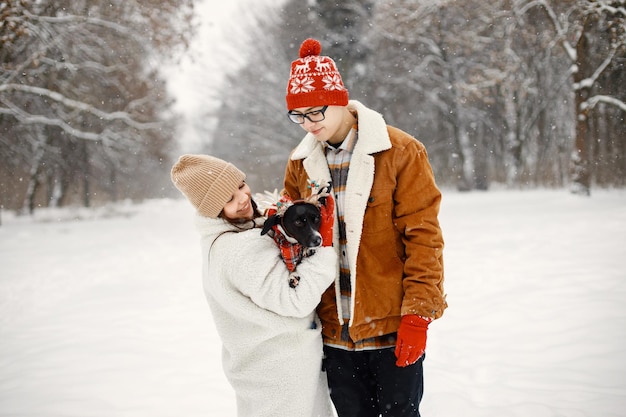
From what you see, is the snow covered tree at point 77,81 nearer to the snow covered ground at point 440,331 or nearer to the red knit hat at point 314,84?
the snow covered ground at point 440,331

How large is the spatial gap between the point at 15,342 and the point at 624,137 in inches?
549

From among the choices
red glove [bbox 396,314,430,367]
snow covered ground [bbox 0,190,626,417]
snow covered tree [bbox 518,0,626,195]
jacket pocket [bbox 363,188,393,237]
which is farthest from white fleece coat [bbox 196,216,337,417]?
snow covered tree [bbox 518,0,626,195]

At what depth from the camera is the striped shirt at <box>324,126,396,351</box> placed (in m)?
1.95

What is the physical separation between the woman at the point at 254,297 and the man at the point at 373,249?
0.54 feet

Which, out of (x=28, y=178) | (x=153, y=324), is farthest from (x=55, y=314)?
(x=28, y=178)

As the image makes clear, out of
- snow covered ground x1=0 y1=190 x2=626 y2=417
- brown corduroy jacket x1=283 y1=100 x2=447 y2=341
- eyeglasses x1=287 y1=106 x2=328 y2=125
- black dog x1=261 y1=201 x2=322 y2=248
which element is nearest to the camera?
black dog x1=261 y1=201 x2=322 y2=248

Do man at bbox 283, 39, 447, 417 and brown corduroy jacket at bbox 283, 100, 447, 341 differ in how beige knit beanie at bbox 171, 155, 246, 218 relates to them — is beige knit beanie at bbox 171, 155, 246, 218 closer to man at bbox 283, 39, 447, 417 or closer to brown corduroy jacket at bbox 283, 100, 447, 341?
man at bbox 283, 39, 447, 417

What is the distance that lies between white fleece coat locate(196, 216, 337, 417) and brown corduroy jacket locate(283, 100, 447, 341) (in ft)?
0.62

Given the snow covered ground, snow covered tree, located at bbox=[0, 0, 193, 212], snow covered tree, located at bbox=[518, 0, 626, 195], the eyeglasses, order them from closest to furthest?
the eyeglasses → the snow covered ground → snow covered tree, located at bbox=[0, 0, 193, 212] → snow covered tree, located at bbox=[518, 0, 626, 195]

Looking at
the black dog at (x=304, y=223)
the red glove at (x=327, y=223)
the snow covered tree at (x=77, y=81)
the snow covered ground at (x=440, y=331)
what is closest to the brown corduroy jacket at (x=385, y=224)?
the red glove at (x=327, y=223)

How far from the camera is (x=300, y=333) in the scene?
6.14ft

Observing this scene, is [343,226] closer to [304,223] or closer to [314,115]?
[304,223]

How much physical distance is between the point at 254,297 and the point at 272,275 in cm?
13

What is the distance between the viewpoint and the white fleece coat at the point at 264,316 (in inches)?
67.9
